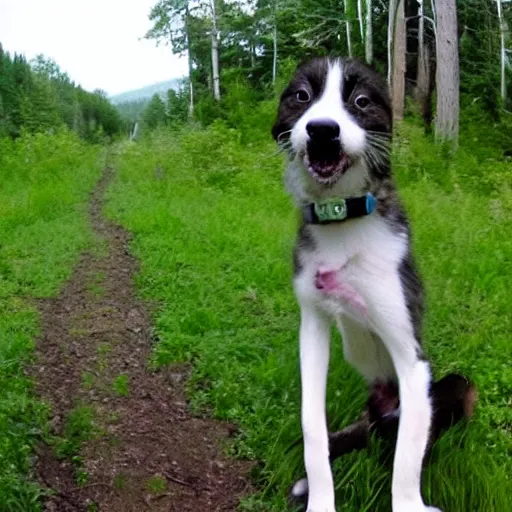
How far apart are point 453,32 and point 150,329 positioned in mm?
10183

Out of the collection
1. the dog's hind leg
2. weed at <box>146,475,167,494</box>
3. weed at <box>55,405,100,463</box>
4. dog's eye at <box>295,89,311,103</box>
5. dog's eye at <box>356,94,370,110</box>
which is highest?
dog's eye at <box>295,89,311,103</box>

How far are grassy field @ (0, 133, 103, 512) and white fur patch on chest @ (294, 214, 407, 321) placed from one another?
141cm

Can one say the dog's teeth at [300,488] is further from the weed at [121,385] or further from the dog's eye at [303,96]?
the dog's eye at [303,96]

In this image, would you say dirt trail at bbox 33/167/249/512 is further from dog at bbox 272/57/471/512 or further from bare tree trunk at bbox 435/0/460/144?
bare tree trunk at bbox 435/0/460/144

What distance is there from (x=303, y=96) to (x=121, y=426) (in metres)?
1.95

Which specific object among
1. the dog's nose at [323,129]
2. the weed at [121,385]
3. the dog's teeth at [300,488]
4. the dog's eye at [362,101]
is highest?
the dog's eye at [362,101]

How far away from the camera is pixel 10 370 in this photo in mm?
4055

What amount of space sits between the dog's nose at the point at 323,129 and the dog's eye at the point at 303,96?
0.74ft

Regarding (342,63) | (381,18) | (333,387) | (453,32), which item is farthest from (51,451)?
(381,18)

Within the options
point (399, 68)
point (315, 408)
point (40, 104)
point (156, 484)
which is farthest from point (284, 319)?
point (40, 104)

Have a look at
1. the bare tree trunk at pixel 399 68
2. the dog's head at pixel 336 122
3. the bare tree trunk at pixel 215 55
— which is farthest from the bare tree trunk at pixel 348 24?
the dog's head at pixel 336 122

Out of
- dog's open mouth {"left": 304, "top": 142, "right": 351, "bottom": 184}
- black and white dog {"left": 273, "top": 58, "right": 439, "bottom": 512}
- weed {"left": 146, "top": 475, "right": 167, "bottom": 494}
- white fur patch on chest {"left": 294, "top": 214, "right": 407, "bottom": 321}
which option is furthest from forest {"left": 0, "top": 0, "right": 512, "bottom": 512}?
white fur patch on chest {"left": 294, "top": 214, "right": 407, "bottom": 321}

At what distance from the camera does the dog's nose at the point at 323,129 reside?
220cm

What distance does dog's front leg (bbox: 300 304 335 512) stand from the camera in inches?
99.2
